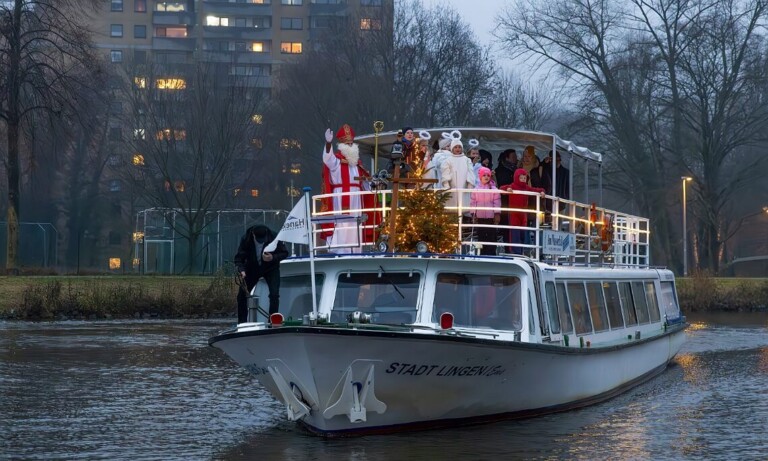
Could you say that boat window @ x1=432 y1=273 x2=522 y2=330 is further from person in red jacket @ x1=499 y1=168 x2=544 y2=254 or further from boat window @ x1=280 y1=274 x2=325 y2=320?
person in red jacket @ x1=499 y1=168 x2=544 y2=254

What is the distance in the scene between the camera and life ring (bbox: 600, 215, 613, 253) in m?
22.5

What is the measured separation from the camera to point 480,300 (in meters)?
17.2

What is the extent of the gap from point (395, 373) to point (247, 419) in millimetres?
3410

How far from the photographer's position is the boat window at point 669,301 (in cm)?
2677

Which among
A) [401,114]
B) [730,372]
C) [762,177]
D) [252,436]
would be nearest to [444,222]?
[252,436]

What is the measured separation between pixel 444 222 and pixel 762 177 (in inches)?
2104

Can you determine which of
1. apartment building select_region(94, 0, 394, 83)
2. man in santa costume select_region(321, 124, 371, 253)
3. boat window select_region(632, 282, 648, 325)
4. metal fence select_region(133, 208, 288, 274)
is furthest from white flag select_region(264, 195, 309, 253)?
apartment building select_region(94, 0, 394, 83)

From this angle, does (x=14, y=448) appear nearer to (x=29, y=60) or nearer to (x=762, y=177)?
(x=29, y=60)

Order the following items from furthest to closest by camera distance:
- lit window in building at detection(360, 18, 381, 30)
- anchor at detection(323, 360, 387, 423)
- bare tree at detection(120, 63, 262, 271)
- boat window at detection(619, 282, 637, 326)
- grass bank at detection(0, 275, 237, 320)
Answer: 1. lit window in building at detection(360, 18, 381, 30)
2. bare tree at detection(120, 63, 262, 271)
3. grass bank at detection(0, 275, 237, 320)
4. boat window at detection(619, 282, 637, 326)
5. anchor at detection(323, 360, 387, 423)

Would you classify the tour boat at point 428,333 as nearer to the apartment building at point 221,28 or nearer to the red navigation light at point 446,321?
the red navigation light at point 446,321

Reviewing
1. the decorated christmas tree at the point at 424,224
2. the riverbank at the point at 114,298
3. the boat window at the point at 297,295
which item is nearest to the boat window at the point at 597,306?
the decorated christmas tree at the point at 424,224

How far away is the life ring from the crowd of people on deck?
5.33 ft

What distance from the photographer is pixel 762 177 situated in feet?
222

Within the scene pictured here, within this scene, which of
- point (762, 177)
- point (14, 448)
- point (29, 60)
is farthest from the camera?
point (762, 177)
